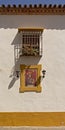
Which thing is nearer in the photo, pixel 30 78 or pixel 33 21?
pixel 30 78

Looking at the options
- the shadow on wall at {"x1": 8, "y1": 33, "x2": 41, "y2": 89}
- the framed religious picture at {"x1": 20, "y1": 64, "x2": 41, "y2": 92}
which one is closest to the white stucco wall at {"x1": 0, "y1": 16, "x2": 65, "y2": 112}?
the shadow on wall at {"x1": 8, "y1": 33, "x2": 41, "y2": 89}

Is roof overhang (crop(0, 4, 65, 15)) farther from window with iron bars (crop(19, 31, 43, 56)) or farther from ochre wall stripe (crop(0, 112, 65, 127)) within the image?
ochre wall stripe (crop(0, 112, 65, 127))

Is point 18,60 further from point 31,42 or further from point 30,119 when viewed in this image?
point 30,119

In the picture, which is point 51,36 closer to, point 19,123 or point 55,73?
point 55,73

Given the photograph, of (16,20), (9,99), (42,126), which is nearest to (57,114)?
(42,126)

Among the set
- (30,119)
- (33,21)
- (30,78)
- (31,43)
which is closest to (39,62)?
(30,78)

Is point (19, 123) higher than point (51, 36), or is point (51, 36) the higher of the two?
point (51, 36)

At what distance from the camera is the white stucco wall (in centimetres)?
2123

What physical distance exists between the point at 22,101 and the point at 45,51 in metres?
2.36

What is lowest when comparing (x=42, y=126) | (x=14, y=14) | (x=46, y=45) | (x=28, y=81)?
(x=42, y=126)

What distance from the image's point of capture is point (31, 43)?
2150 cm

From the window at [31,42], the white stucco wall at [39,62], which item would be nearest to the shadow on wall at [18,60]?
the white stucco wall at [39,62]

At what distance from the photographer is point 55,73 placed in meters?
21.4

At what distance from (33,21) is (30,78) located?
2465 mm
